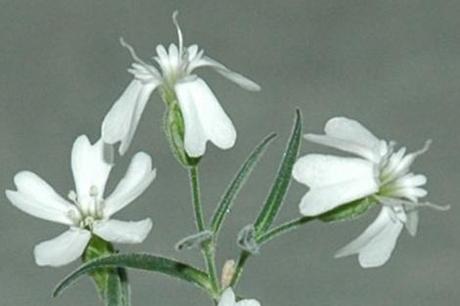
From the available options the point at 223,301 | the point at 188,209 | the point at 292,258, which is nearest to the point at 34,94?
the point at 188,209

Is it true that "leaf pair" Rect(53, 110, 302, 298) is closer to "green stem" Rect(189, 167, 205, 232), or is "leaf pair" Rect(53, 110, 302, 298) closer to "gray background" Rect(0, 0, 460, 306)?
"green stem" Rect(189, 167, 205, 232)

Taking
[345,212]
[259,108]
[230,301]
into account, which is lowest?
[230,301]

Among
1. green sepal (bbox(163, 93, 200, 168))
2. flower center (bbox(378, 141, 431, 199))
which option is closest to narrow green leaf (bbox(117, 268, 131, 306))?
green sepal (bbox(163, 93, 200, 168))

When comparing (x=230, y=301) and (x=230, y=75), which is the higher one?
(x=230, y=75)

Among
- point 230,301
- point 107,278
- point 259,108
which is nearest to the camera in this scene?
point 230,301

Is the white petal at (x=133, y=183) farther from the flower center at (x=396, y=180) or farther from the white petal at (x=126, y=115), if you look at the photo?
the flower center at (x=396, y=180)

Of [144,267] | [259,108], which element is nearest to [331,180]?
[144,267]

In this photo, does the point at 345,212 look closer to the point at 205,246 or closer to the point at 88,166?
the point at 205,246

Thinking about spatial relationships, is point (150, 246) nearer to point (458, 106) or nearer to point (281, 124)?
point (281, 124)
